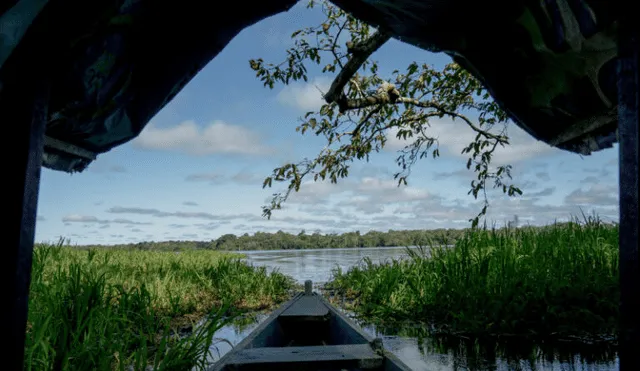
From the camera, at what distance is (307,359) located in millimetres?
2619

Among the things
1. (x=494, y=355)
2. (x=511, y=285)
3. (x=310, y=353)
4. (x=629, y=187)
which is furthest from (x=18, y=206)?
A: (x=511, y=285)

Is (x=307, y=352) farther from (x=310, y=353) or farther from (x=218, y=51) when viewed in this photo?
(x=218, y=51)

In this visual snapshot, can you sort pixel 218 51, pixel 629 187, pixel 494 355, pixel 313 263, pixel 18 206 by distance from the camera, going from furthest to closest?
pixel 313 263
pixel 494 355
pixel 218 51
pixel 18 206
pixel 629 187

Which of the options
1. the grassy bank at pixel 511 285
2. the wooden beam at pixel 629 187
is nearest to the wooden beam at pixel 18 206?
the wooden beam at pixel 629 187

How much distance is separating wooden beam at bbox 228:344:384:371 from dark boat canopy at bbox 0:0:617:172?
1.45 metres

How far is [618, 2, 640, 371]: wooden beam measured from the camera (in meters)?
1.09

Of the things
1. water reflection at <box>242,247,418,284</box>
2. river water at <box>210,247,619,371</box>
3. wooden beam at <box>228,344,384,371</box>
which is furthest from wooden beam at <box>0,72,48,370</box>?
water reflection at <box>242,247,418,284</box>

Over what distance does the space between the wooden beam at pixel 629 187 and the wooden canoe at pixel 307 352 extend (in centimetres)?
145

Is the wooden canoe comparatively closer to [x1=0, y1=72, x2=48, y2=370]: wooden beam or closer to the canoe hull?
the canoe hull

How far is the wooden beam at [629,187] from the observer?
3.58 feet

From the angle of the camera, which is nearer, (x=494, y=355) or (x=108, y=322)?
(x=108, y=322)

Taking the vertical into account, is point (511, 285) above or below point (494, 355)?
above

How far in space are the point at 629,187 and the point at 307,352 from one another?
7.17 ft

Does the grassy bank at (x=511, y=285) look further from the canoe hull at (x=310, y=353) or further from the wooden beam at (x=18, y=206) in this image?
the wooden beam at (x=18, y=206)
